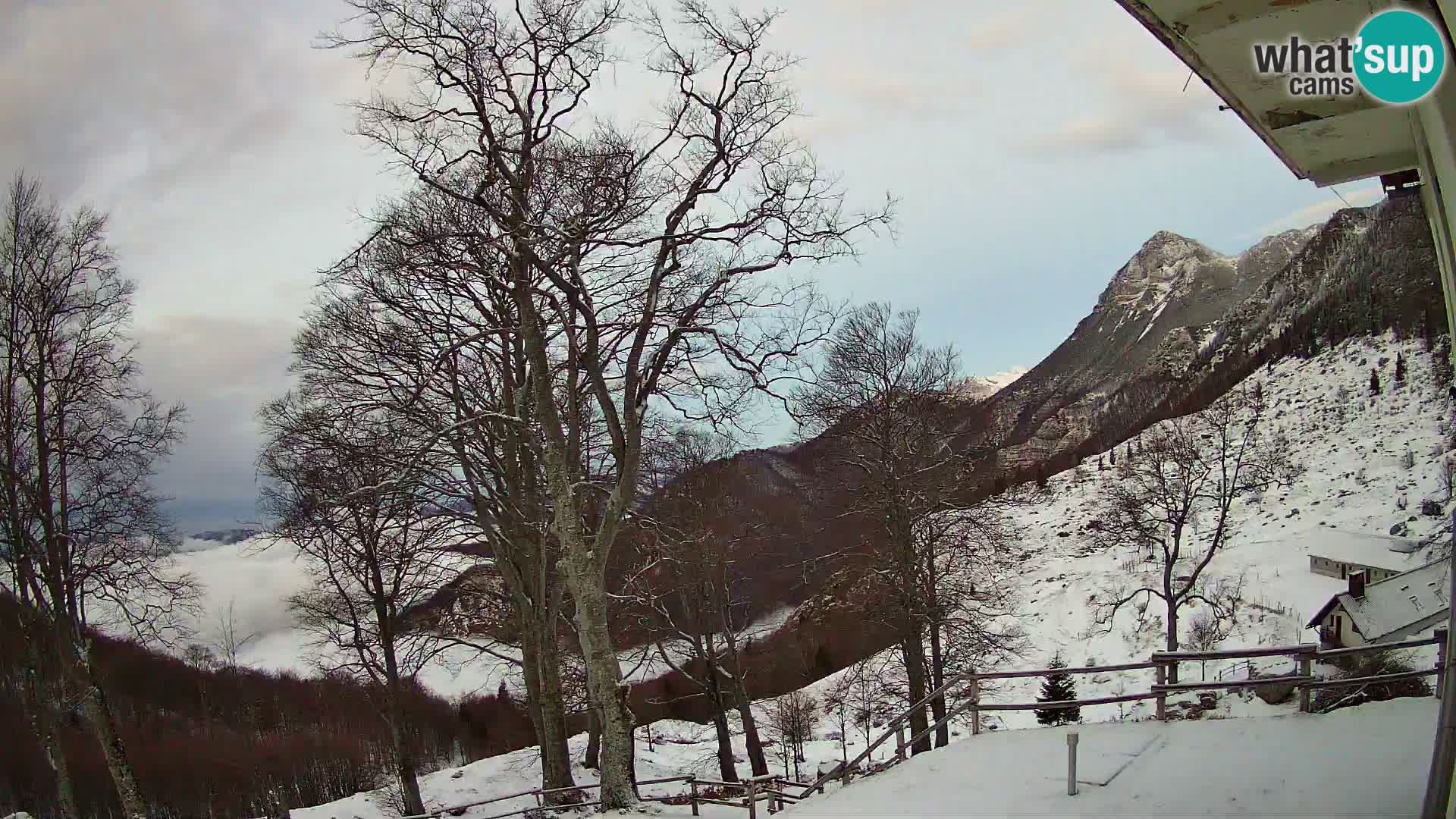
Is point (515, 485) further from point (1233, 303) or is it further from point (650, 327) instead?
point (1233, 303)

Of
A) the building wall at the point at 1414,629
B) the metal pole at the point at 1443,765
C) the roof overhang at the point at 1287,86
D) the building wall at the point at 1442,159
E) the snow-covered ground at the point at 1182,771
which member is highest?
the roof overhang at the point at 1287,86

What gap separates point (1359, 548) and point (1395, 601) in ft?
28.3

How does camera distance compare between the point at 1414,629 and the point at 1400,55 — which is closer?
the point at 1400,55

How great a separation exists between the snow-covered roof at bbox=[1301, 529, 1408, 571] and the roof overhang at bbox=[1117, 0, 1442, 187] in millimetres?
26443

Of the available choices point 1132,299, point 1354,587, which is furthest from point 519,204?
point 1132,299

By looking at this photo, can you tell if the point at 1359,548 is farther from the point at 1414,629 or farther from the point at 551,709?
the point at 551,709

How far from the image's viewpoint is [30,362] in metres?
12.3

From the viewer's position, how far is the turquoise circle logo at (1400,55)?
2.95 meters

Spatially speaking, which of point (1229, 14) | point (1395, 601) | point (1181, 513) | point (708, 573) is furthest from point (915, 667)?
point (1229, 14)

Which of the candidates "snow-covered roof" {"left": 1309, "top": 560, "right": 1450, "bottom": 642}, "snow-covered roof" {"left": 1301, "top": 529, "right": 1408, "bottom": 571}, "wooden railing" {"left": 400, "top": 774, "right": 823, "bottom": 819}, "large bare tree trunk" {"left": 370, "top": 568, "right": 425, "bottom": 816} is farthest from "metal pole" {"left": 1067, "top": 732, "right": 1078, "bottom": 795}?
"snow-covered roof" {"left": 1301, "top": 529, "right": 1408, "bottom": 571}

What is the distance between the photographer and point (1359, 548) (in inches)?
1030

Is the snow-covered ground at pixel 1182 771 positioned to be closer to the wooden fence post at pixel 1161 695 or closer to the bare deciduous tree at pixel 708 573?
the wooden fence post at pixel 1161 695

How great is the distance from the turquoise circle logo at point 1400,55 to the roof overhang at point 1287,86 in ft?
0.21

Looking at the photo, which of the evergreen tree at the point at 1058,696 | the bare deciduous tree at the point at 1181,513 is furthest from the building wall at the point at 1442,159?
the bare deciduous tree at the point at 1181,513
